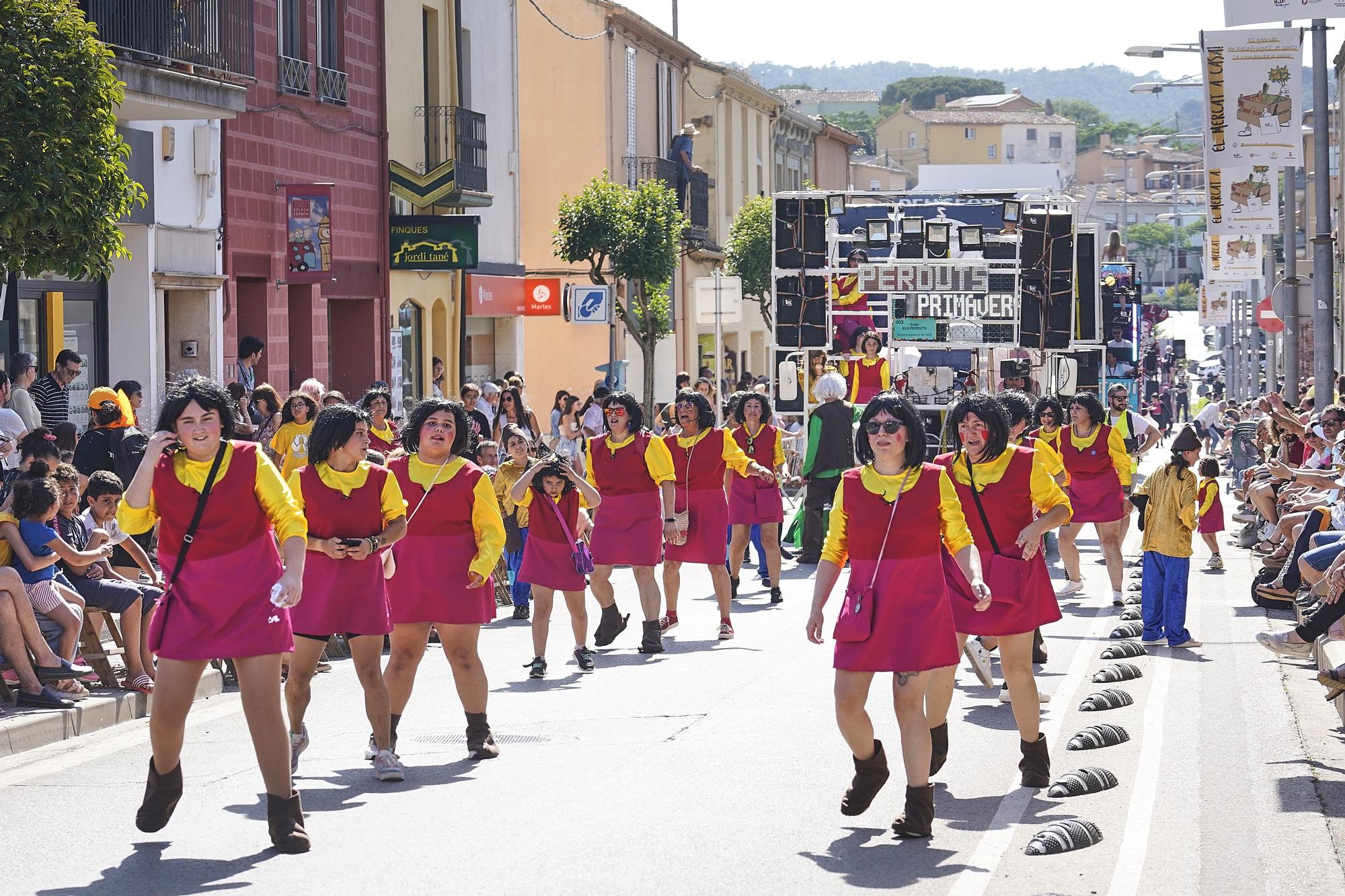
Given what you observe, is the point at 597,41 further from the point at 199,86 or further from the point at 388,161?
the point at 199,86

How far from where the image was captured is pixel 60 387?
15711 mm

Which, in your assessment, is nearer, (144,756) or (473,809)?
(473,809)

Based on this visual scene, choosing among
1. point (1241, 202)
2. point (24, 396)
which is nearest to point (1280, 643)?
point (24, 396)

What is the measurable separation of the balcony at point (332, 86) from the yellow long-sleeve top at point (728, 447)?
40.4 ft

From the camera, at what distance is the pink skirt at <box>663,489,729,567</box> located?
14.3 m

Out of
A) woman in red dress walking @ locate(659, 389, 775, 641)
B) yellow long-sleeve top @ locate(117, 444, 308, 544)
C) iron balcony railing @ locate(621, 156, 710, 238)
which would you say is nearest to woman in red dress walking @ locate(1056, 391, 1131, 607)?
woman in red dress walking @ locate(659, 389, 775, 641)

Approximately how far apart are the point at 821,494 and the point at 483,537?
10413 mm

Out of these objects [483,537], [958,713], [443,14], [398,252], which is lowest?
[958,713]

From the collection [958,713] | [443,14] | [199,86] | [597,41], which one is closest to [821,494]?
[199,86]

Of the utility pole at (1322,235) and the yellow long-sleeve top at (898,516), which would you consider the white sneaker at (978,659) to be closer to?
the yellow long-sleeve top at (898,516)

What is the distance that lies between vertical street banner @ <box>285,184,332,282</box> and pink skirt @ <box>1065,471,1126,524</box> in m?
10.8

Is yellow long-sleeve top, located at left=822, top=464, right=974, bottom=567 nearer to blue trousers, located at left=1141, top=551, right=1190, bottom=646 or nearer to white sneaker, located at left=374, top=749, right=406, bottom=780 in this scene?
white sneaker, located at left=374, top=749, right=406, bottom=780

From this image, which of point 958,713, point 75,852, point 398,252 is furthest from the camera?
point 398,252

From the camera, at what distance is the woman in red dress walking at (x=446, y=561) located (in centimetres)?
931
